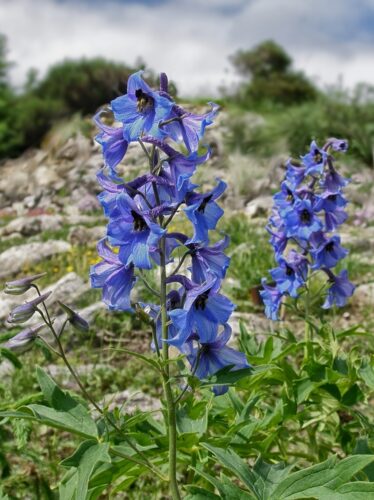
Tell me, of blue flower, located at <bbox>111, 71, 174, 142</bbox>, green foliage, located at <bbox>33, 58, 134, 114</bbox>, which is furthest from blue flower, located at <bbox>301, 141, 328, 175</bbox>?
green foliage, located at <bbox>33, 58, 134, 114</bbox>

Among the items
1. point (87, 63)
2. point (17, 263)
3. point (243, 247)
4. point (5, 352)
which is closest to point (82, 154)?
point (87, 63)

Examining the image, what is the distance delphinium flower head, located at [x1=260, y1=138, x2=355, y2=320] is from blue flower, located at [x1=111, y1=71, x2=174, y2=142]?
1.22 metres

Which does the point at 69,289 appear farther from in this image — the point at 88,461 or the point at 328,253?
the point at 88,461

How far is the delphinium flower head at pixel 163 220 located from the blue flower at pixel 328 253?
1.19 meters

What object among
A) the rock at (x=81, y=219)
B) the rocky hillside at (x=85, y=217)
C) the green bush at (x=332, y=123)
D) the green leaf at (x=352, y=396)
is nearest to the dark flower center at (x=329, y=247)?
the rocky hillside at (x=85, y=217)

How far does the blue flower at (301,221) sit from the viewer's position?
2.65m

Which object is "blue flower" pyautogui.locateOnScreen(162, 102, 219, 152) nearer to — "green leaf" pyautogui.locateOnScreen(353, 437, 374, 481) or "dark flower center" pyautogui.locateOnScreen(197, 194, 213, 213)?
"dark flower center" pyautogui.locateOnScreen(197, 194, 213, 213)

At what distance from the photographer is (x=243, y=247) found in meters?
5.56

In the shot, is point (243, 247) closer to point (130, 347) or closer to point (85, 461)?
point (130, 347)

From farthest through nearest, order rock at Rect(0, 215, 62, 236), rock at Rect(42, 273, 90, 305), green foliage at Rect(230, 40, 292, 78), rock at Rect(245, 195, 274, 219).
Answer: green foliage at Rect(230, 40, 292, 78)
rock at Rect(0, 215, 62, 236)
rock at Rect(245, 195, 274, 219)
rock at Rect(42, 273, 90, 305)

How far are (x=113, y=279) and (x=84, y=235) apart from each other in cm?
584

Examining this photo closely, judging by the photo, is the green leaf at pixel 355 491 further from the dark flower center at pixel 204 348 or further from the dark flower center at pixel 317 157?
the dark flower center at pixel 317 157

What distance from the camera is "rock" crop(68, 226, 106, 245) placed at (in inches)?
286

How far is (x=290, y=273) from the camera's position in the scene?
2.73 metres
